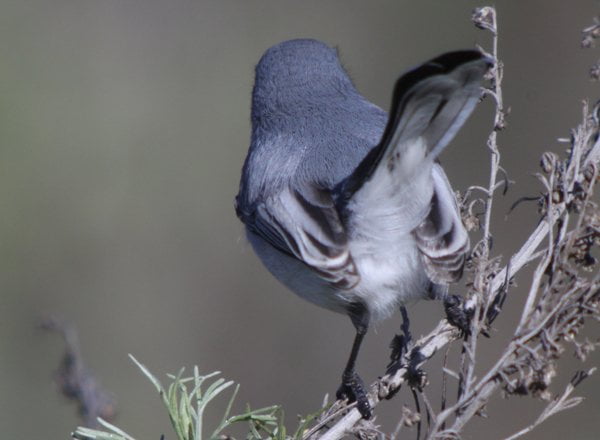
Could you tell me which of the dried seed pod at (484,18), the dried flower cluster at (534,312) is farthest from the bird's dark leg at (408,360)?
the dried seed pod at (484,18)

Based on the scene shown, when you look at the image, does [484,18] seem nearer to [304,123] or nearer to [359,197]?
[359,197]

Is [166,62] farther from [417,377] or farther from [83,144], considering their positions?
[417,377]

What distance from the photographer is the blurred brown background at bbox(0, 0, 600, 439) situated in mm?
4434

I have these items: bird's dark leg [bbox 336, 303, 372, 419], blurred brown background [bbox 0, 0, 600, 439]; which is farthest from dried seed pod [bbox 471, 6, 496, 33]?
blurred brown background [bbox 0, 0, 600, 439]

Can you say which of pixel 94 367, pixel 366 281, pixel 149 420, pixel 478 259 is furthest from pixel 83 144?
pixel 478 259

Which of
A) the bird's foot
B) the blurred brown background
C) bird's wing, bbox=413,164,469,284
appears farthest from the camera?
the blurred brown background

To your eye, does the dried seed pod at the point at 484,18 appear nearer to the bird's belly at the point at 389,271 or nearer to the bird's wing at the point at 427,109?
the bird's wing at the point at 427,109

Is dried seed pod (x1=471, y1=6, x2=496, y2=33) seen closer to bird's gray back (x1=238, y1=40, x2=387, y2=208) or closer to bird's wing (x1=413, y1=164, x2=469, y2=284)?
bird's wing (x1=413, y1=164, x2=469, y2=284)

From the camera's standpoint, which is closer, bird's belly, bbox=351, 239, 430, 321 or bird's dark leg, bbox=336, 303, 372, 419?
bird's dark leg, bbox=336, 303, 372, 419

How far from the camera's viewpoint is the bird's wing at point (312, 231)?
7.85 feet

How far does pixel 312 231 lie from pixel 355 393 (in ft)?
1.59

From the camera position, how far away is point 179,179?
5395 mm

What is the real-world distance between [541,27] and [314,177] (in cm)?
320

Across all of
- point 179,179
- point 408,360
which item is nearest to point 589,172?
point 408,360
